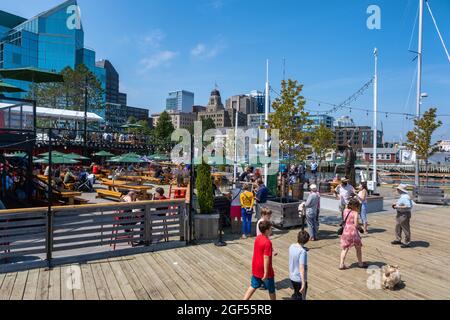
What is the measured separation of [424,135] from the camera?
17.6 meters

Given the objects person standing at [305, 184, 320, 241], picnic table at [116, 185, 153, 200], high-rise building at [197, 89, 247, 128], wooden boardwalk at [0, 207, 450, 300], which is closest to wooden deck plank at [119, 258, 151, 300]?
wooden boardwalk at [0, 207, 450, 300]

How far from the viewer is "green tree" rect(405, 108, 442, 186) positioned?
1731 centimetres

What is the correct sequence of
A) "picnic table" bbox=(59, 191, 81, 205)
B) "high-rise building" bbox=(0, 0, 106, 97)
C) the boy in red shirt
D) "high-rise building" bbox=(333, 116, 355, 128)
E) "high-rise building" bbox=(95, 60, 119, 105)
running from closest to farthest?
the boy in red shirt, "picnic table" bbox=(59, 191, 81, 205), "high-rise building" bbox=(333, 116, 355, 128), "high-rise building" bbox=(0, 0, 106, 97), "high-rise building" bbox=(95, 60, 119, 105)

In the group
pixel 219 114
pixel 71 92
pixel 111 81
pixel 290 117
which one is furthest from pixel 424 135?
pixel 111 81

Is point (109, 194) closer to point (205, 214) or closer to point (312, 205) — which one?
point (205, 214)

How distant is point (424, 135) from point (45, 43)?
339 feet

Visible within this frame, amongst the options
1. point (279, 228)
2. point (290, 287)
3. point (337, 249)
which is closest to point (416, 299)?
point (290, 287)

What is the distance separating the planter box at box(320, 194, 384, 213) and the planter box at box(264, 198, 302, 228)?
3.96 metres

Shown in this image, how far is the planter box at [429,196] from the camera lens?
15.6 metres

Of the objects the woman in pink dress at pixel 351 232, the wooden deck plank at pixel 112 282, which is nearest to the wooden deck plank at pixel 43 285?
the wooden deck plank at pixel 112 282

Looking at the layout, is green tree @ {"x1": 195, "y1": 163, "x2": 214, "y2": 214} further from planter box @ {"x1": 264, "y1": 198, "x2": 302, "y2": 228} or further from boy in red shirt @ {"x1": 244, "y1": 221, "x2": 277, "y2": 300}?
boy in red shirt @ {"x1": 244, "y1": 221, "x2": 277, "y2": 300}
